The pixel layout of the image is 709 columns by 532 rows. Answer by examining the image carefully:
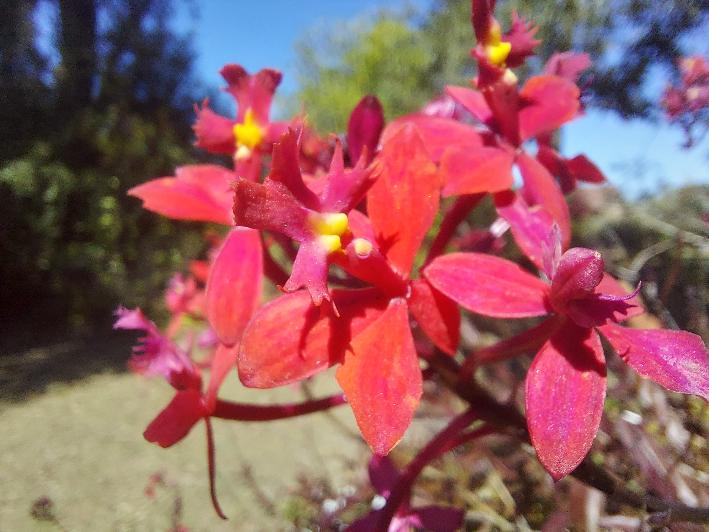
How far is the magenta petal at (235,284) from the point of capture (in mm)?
384

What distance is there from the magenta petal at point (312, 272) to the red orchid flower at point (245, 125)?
0.16 metres

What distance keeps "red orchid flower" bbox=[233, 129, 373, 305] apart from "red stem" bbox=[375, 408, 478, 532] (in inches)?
8.8

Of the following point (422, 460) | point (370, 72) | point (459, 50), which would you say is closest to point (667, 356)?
point (422, 460)

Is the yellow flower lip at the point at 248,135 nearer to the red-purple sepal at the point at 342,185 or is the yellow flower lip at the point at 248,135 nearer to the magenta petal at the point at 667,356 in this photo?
the red-purple sepal at the point at 342,185

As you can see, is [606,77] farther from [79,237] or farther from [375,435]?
[79,237]

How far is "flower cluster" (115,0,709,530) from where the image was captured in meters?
0.30

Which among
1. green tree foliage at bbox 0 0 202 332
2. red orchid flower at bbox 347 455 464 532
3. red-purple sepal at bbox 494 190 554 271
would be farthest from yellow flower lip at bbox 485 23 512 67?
green tree foliage at bbox 0 0 202 332

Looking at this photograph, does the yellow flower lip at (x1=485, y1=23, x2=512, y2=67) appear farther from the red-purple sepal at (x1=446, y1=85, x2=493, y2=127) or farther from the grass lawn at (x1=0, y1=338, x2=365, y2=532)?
the grass lawn at (x1=0, y1=338, x2=365, y2=532)

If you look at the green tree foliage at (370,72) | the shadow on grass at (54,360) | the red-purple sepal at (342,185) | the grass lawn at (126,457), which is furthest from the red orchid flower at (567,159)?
the green tree foliage at (370,72)

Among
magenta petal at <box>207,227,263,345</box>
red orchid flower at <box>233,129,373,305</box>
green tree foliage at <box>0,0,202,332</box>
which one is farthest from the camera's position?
green tree foliage at <box>0,0,202,332</box>

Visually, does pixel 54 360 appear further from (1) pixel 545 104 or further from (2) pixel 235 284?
(1) pixel 545 104

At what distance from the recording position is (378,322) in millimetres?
340

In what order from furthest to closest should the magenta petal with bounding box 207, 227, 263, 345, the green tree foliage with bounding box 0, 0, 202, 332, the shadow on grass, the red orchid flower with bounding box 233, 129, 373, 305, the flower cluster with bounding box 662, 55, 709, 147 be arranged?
the green tree foliage with bounding box 0, 0, 202, 332 < the shadow on grass < the flower cluster with bounding box 662, 55, 709, 147 < the magenta petal with bounding box 207, 227, 263, 345 < the red orchid flower with bounding box 233, 129, 373, 305

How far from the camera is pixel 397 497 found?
1.55 ft
